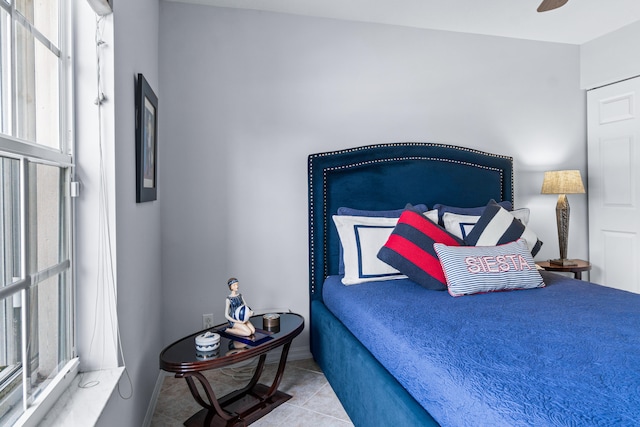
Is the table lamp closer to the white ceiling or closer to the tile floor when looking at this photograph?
the white ceiling

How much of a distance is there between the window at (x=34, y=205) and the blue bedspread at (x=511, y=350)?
1.21m

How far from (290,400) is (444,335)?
1193 millimetres

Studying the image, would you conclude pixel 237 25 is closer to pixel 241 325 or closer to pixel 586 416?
pixel 241 325

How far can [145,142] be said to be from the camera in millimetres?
2033

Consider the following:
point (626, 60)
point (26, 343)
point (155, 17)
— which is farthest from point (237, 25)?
point (626, 60)

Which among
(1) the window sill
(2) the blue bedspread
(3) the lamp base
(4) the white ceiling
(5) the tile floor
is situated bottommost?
(5) the tile floor

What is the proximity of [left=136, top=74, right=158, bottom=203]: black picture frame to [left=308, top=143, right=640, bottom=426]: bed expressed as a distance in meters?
1.09

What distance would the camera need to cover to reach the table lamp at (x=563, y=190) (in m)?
3.25

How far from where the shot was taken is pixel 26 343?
3.46 feet

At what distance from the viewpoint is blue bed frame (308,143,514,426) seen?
7.81ft

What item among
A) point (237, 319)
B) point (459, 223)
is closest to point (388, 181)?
point (459, 223)

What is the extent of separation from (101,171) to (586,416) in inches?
66.0

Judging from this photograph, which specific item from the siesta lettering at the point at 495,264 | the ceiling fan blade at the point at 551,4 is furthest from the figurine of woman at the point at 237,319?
the ceiling fan blade at the point at 551,4

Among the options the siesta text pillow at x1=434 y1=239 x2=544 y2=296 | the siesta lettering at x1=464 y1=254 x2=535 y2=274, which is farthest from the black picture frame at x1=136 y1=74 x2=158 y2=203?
the siesta lettering at x1=464 y1=254 x2=535 y2=274
